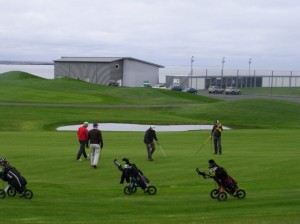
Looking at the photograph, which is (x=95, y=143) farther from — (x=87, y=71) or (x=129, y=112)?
(x=87, y=71)

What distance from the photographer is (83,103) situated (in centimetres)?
8094

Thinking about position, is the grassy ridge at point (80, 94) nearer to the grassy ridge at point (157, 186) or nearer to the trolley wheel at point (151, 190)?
the grassy ridge at point (157, 186)

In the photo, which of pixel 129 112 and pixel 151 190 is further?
pixel 129 112

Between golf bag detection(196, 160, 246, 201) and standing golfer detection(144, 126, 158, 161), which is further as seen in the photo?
standing golfer detection(144, 126, 158, 161)

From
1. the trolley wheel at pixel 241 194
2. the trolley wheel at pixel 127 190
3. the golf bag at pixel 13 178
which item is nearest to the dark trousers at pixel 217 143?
the trolley wheel at pixel 127 190

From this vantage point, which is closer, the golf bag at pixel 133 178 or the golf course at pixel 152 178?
the golf course at pixel 152 178

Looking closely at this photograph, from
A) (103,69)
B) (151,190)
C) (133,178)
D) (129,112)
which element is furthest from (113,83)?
(133,178)

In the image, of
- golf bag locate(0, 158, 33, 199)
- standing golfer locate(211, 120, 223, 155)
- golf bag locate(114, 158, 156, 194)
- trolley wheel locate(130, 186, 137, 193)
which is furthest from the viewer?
standing golfer locate(211, 120, 223, 155)

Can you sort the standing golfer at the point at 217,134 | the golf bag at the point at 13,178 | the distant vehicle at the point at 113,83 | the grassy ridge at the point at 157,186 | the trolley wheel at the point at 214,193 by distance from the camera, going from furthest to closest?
the distant vehicle at the point at 113,83 → the standing golfer at the point at 217,134 → the trolley wheel at the point at 214,193 → the golf bag at the point at 13,178 → the grassy ridge at the point at 157,186

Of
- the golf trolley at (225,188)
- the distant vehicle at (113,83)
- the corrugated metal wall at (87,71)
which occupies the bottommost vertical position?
the golf trolley at (225,188)

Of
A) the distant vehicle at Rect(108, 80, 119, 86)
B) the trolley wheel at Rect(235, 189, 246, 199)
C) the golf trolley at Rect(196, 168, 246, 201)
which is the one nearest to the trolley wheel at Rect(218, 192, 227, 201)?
the golf trolley at Rect(196, 168, 246, 201)

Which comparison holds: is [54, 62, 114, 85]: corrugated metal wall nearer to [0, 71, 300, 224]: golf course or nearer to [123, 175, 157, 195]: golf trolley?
[0, 71, 300, 224]: golf course

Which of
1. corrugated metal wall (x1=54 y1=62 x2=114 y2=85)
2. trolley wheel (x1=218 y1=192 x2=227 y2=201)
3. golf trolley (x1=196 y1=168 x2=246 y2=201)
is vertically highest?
corrugated metal wall (x1=54 y1=62 x2=114 y2=85)

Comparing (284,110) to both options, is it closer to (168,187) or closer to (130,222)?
(168,187)
